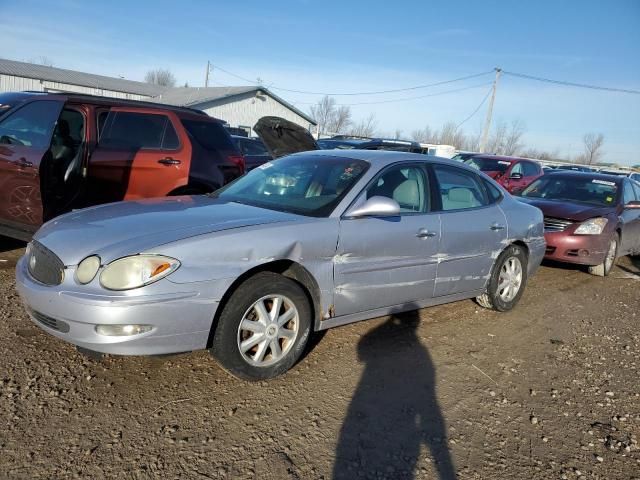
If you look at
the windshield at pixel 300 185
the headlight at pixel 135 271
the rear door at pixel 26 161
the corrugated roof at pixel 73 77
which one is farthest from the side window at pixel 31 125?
the corrugated roof at pixel 73 77

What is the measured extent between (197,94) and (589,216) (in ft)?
111

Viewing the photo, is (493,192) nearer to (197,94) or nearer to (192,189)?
(192,189)

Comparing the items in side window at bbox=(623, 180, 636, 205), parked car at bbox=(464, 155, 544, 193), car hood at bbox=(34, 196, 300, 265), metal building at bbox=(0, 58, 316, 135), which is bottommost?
car hood at bbox=(34, 196, 300, 265)

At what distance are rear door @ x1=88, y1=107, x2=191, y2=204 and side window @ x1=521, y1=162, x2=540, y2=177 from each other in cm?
1169

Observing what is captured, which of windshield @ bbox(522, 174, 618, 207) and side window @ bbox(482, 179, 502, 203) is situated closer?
side window @ bbox(482, 179, 502, 203)

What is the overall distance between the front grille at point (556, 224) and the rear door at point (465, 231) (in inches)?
99.2

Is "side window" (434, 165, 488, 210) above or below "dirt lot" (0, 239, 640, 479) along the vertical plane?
above

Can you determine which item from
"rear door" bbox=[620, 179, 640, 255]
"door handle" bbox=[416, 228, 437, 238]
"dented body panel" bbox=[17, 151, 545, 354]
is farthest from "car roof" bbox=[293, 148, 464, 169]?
"rear door" bbox=[620, 179, 640, 255]

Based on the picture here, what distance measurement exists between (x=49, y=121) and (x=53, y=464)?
4.02 meters

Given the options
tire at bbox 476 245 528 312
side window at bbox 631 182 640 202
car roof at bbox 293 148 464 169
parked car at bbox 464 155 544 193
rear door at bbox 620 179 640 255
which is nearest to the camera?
car roof at bbox 293 148 464 169

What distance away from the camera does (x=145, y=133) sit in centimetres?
596

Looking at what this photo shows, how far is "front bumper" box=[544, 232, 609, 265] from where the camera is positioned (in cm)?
696

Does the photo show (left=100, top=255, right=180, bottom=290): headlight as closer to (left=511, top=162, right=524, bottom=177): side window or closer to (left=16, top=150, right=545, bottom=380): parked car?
(left=16, top=150, right=545, bottom=380): parked car

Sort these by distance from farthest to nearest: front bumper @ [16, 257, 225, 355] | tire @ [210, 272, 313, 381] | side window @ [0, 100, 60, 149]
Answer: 1. side window @ [0, 100, 60, 149]
2. tire @ [210, 272, 313, 381]
3. front bumper @ [16, 257, 225, 355]
